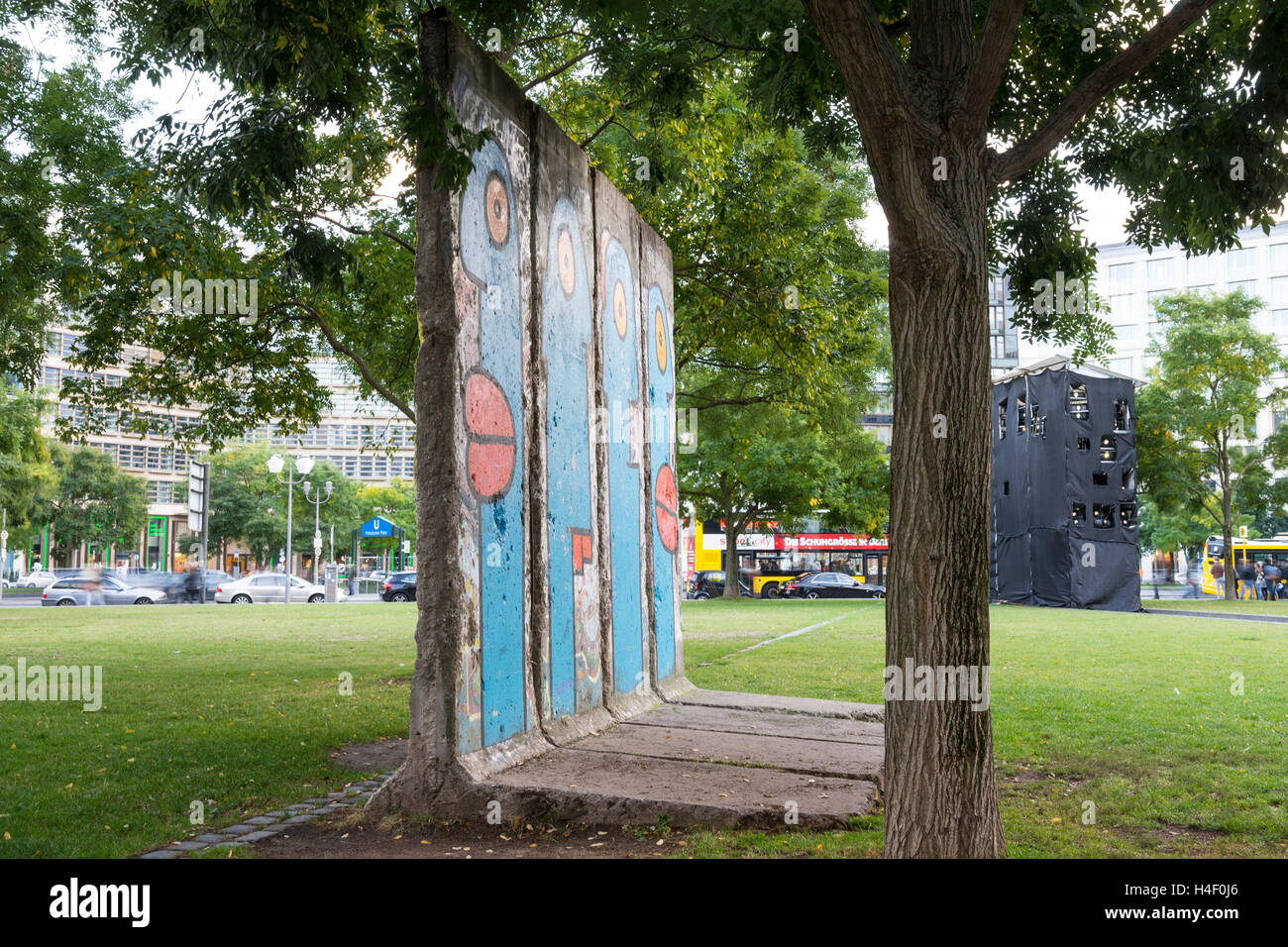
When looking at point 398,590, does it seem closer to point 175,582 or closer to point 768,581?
point 175,582

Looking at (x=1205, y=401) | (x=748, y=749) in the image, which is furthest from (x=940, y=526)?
(x=1205, y=401)

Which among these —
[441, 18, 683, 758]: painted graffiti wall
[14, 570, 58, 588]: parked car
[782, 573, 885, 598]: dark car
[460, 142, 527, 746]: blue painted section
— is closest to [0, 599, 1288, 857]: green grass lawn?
[460, 142, 527, 746]: blue painted section

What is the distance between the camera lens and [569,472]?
28.5ft

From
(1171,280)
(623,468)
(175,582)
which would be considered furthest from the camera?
(1171,280)

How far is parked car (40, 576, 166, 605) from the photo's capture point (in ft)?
124

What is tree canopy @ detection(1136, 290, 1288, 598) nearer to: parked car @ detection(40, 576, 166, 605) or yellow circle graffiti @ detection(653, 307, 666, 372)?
yellow circle graffiti @ detection(653, 307, 666, 372)

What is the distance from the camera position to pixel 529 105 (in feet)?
27.3

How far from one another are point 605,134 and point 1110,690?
1001 centimetres

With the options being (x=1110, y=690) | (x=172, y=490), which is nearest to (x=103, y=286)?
(x=1110, y=690)

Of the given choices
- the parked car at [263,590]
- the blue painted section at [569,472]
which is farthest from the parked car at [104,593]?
the blue painted section at [569,472]

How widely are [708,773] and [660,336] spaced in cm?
624

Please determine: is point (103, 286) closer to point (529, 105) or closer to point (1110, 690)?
point (529, 105)

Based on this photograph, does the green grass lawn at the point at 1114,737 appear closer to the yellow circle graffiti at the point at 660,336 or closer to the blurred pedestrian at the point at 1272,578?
the yellow circle graffiti at the point at 660,336
